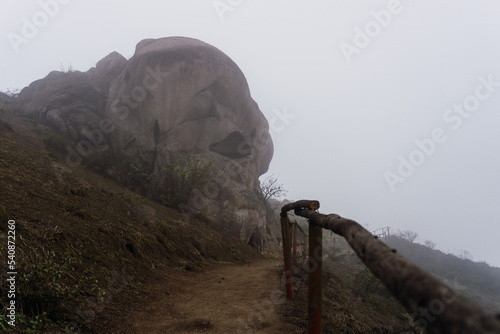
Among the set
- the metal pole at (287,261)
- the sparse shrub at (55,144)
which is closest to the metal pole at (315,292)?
the metal pole at (287,261)

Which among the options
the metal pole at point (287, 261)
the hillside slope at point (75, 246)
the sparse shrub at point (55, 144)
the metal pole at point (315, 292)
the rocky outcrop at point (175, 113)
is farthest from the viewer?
the rocky outcrop at point (175, 113)

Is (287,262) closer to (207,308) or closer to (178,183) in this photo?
(207,308)

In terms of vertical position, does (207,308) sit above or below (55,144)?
below

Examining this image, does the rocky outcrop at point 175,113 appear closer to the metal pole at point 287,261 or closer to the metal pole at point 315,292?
the metal pole at point 287,261

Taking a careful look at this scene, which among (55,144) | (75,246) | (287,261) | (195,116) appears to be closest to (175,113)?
(195,116)

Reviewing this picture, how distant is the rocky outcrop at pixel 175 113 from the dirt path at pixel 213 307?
751cm

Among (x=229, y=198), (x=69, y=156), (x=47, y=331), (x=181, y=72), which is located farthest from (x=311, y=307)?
(x=181, y=72)

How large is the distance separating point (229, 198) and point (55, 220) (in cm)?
1026

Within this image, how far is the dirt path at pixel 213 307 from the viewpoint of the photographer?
137 inches

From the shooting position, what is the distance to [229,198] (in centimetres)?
1487

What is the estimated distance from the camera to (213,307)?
4336mm

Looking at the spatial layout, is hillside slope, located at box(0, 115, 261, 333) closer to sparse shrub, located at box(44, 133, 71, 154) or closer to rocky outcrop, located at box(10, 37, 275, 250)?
sparse shrub, located at box(44, 133, 71, 154)

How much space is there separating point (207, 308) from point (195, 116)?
16158 millimetres

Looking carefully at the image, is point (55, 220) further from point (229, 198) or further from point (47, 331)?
point (229, 198)
